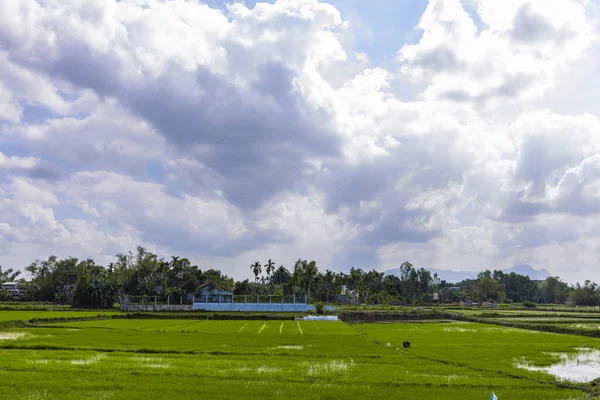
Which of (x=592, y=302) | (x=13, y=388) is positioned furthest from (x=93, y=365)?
(x=592, y=302)

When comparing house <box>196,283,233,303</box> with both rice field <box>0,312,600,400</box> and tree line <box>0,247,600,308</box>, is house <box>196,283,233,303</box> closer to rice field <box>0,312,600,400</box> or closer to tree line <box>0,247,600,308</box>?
tree line <box>0,247,600,308</box>

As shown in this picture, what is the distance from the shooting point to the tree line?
8262cm

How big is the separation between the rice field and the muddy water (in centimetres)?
43

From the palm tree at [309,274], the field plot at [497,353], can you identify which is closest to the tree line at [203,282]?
the palm tree at [309,274]

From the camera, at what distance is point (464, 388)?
15.3m

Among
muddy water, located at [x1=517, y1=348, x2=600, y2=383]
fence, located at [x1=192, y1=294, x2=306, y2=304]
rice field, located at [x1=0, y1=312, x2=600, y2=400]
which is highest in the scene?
fence, located at [x1=192, y1=294, x2=306, y2=304]

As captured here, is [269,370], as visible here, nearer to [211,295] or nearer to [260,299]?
[260,299]

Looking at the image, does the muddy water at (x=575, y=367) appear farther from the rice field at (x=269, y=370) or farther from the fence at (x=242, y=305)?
the fence at (x=242, y=305)

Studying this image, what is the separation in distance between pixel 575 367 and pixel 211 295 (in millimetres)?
64927

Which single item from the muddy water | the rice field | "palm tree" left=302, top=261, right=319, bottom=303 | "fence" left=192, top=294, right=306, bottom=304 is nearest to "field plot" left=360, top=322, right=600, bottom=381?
the rice field

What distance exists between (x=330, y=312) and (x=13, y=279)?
115m

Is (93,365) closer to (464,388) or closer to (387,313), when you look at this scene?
(464,388)

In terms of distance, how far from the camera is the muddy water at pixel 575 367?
716 inches

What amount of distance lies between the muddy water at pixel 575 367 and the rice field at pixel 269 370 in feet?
1.40
